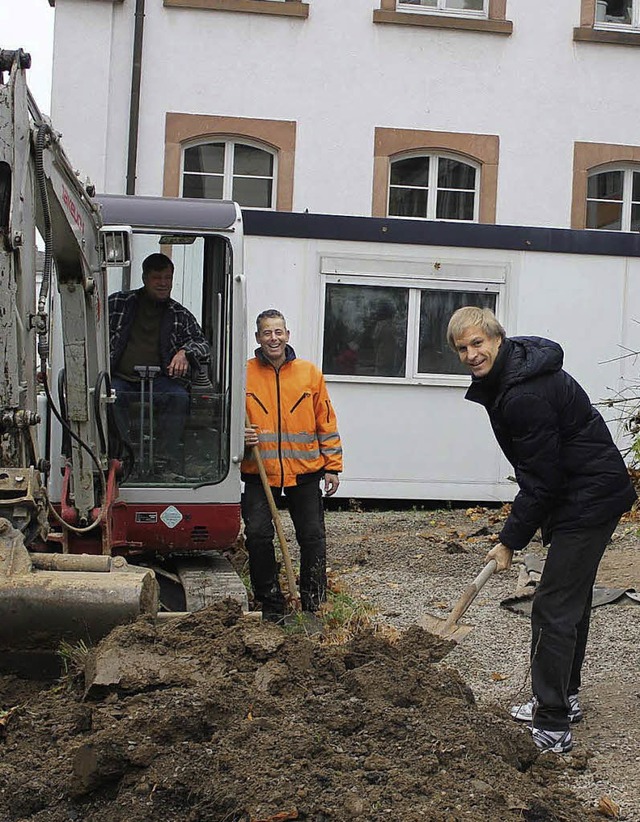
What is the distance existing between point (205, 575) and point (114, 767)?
12.0 feet

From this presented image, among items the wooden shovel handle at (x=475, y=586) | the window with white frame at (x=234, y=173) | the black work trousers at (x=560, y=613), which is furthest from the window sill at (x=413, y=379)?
the black work trousers at (x=560, y=613)

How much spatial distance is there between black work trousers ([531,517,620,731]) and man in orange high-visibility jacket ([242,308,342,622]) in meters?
2.66

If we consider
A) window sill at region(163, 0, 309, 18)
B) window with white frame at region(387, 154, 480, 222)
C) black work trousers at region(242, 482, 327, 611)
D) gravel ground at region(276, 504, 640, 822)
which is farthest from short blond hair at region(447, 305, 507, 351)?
window sill at region(163, 0, 309, 18)

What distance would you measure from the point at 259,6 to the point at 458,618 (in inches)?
Result: 440

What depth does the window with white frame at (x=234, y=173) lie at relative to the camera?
15.3 meters

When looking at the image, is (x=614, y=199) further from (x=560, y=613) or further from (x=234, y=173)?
(x=560, y=613)

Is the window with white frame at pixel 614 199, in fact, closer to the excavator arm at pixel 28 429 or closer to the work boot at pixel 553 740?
the excavator arm at pixel 28 429

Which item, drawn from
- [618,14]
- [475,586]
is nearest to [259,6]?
[618,14]

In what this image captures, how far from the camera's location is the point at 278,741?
13.4 feet

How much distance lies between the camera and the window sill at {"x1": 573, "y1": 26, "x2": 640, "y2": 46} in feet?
51.2

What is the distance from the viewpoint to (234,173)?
1538 cm

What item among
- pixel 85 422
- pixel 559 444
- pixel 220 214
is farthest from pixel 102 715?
pixel 220 214

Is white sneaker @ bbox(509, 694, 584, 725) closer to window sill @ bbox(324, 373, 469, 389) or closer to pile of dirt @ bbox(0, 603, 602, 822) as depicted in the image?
pile of dirt @ bbox(0, 603, 602, 822)

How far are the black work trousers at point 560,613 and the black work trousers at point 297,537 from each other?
8.69 ft
